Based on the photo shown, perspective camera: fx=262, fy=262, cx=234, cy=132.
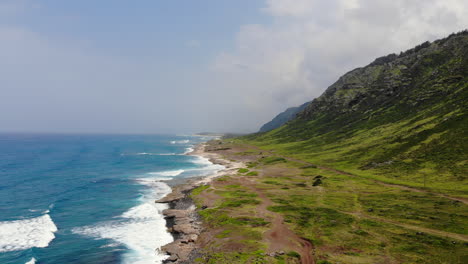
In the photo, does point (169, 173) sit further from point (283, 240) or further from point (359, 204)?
point (283, 240)

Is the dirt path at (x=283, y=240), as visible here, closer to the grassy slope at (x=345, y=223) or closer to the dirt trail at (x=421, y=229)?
the grassy slope at (x=345, y=223)

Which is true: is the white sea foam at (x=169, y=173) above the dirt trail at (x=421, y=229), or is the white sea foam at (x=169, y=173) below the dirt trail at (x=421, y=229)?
below

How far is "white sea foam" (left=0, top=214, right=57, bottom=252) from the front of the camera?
5481cm

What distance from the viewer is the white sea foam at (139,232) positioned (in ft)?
170

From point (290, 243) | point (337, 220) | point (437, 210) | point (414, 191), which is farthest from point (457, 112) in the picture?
point (290, 243)

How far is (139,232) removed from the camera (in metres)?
63.5

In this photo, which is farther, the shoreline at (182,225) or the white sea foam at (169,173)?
the white sea foam at (169,173)

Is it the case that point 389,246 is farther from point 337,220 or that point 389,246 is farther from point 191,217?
point 191,217

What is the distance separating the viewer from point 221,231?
2328 inches

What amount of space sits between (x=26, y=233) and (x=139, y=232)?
2517 centimetres

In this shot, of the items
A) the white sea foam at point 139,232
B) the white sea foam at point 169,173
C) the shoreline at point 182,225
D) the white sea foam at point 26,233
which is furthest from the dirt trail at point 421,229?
the white sea foam at point 169,173

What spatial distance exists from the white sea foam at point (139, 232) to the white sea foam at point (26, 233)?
21.7ft

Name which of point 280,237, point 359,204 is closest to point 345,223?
point 280,237

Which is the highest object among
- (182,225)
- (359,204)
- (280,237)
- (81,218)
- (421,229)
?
(421,229)
